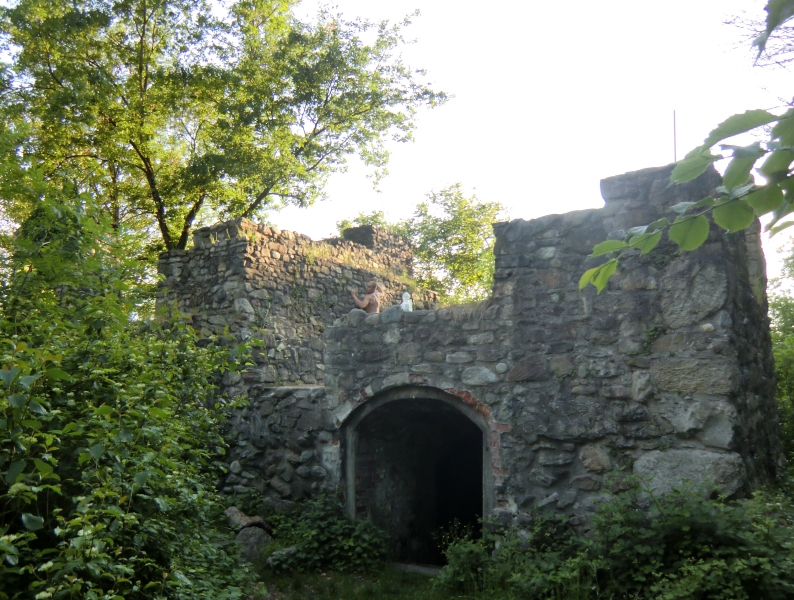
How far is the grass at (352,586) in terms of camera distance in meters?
6.24

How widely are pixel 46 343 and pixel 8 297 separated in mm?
487

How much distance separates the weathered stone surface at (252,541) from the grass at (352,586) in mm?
408

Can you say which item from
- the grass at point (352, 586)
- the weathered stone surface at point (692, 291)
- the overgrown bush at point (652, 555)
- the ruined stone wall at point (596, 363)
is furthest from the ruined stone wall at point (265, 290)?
the weathered stone surface at point (692, 291)

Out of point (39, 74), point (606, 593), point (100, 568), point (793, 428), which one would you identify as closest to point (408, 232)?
point (39, 74)

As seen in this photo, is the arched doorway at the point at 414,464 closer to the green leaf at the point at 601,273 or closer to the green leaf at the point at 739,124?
the green leaf at the point at 601,273

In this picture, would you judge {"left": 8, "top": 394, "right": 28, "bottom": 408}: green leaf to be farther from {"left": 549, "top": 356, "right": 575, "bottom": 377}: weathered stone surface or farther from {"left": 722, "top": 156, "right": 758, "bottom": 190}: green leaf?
{"left": 549, "top": 356, "right": 575, "bottom": 377}: weathered stone surface

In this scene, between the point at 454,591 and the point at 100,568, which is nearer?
the point at 100,568

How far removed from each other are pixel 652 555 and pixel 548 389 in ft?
5.92

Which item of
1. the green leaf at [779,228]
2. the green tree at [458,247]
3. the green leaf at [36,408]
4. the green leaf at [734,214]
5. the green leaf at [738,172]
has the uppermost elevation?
the green tree at [458,247]

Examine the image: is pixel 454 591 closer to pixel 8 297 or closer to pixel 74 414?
pixel 74 414

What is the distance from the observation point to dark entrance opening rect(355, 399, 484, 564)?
7844 millimetres

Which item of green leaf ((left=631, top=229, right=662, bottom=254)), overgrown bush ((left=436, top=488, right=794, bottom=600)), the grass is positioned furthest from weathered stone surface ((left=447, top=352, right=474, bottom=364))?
green leaf ((left=631, top=229, right=662, bottom=254))

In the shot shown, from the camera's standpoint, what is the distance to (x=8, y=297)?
4023 millimetres

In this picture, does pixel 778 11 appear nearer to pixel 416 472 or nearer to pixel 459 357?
pixel 459 357
